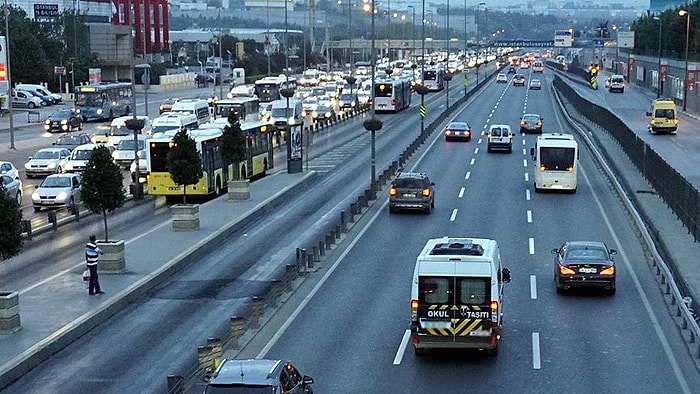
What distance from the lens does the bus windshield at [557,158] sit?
48.8 m

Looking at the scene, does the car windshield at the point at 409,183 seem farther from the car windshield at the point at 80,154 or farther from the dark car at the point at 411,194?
the car windshield at the point at 80,154

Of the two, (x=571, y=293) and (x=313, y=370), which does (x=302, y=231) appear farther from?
(x=313, y=370)

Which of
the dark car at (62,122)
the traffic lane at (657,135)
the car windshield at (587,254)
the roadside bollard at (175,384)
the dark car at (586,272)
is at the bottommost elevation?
the traffic lane at (657,135)

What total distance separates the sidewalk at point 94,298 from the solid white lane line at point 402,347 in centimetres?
685

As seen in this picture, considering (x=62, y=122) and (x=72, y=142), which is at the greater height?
(x=72, y=142)

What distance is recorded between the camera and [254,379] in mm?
15508

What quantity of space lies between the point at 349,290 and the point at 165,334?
19.6 feet

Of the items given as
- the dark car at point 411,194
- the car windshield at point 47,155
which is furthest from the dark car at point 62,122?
the dark car at point 411,194

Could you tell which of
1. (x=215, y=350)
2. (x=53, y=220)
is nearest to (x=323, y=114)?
(x=53, y=220)

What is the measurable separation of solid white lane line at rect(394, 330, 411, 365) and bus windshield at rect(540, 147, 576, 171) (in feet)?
83.0

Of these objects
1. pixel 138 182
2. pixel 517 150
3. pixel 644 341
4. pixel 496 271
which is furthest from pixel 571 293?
pixel 517 150

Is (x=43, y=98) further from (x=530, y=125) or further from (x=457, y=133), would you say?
(x=530, y=125)

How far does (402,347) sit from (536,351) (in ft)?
8.70

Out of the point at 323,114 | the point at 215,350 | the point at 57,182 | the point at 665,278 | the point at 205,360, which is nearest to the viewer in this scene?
the point at 205,360
